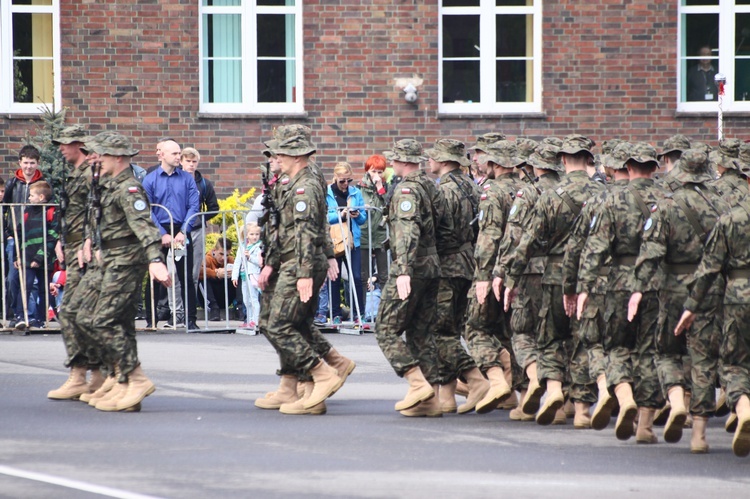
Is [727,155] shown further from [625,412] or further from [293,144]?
[293,144]

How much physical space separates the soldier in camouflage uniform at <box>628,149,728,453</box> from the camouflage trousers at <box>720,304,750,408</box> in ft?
0.77

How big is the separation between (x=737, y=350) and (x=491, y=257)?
2529 millimetres

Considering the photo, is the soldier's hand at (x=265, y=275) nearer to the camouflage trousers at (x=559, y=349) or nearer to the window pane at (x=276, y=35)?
the camouflage trousers at (x=559, y=349)

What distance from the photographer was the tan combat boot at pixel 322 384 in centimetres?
1022

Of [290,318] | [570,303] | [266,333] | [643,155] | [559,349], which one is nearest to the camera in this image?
[643,155]

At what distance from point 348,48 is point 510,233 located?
9.35 metres

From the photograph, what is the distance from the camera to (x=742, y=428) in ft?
26.6

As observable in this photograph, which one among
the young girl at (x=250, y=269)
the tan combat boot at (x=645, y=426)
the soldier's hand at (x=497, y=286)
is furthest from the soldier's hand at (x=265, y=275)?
the young girl at (x=250, y=269)

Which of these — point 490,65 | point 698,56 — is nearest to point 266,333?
point 490,65

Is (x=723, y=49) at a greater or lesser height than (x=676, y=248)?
greater

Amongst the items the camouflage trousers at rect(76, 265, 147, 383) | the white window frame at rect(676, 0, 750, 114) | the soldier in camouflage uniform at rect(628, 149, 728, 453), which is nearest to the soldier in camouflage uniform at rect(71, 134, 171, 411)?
the camouflage trousers at rect(76, 265, 147, 383)

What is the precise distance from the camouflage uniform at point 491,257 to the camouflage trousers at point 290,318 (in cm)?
121

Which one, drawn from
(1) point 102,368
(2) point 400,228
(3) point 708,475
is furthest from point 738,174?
(1) point 102,368

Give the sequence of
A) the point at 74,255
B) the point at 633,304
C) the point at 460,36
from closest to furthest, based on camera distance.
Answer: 1. the point at 633,304
2. the point at 74,255
3. the point at 460,36
